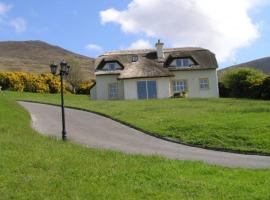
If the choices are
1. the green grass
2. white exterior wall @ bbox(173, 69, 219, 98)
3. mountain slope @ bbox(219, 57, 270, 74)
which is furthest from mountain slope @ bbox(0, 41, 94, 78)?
the green grass

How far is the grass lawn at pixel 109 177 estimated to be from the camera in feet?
36.7

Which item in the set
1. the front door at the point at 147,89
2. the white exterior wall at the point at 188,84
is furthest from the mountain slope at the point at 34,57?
the front door at the point at 147,89

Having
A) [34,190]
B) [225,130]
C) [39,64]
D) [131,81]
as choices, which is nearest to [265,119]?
[225,130]

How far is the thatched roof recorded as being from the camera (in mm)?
53250

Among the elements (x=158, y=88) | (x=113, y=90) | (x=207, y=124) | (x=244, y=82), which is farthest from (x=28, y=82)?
(x=207, y=124)

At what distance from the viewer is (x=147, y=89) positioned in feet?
174

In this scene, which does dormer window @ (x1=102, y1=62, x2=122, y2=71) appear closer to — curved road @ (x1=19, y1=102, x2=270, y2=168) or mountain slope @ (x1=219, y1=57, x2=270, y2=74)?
curved road @ (x1=19, y1=102, x2=270, y2=168)

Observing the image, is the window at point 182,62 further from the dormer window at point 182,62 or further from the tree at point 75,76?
the tree at point 75,76

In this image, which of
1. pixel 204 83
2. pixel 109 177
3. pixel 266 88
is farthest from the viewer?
pixel 204 83

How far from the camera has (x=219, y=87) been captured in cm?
6022

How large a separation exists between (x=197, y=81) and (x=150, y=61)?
206 inches

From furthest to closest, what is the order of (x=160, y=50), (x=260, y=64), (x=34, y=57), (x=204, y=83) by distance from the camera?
(x=34, y=57), (x=260, y=64), (x=160, y=50), (x=204, y=83)

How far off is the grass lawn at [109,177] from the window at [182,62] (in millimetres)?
39411

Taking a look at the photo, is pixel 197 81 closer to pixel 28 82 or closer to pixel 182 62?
pixel 182 62
